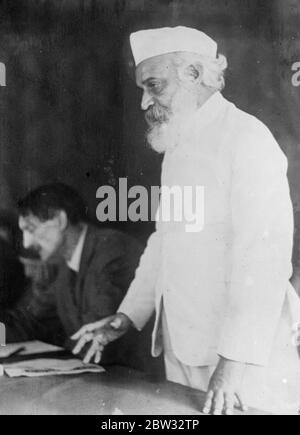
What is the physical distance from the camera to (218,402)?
10.3 feet

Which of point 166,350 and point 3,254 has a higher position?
point 3,254

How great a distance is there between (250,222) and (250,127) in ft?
1.48

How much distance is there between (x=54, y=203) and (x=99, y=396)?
938mm

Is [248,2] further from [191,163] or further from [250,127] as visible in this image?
[191,163]

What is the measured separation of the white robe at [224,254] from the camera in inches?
124

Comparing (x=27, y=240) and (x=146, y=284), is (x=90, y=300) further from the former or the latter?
(x=27, y=240)

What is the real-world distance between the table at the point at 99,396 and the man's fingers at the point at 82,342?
0.14m

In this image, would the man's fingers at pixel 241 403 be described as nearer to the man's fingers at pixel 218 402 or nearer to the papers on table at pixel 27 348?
the man's fingers at pixel 218 402

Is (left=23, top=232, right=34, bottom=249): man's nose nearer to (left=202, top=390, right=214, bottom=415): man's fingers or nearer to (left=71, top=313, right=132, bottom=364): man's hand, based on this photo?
(left=71, top=313, right=132, bottom=364): man's hand

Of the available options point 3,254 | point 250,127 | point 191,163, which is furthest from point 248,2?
point 3,254

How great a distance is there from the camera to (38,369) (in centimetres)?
328

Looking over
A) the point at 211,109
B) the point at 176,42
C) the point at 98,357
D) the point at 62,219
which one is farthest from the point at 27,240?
the point at 176,42
